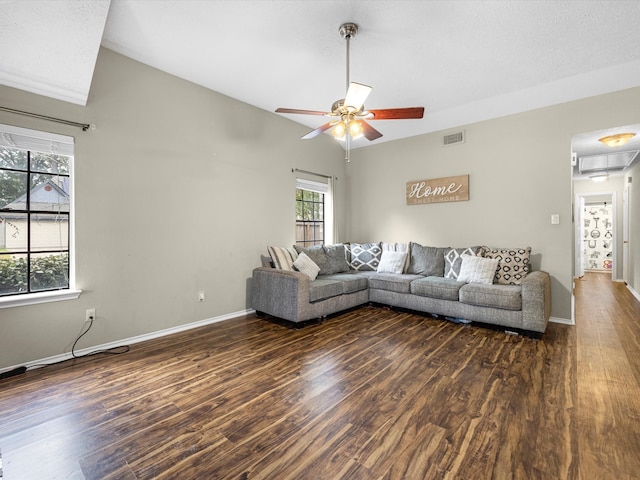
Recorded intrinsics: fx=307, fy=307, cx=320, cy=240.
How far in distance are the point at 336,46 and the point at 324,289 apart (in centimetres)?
264

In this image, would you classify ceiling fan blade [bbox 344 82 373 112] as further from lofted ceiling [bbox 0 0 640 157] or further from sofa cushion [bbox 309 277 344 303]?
sofa cushion [bbox 309 277 344 303]

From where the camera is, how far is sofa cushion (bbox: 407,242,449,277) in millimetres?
4461

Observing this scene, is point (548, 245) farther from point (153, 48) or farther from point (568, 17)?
point (153, 48)

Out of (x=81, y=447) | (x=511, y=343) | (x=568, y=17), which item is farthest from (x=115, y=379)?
(x=568, y=17)

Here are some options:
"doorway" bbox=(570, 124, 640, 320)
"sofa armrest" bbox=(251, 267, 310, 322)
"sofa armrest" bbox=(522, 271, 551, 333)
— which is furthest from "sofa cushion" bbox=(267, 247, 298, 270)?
"doorway" bbox=(570, 124, 640, 320)

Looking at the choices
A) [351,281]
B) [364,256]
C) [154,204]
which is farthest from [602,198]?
[154,204]

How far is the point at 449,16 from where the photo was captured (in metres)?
2.52

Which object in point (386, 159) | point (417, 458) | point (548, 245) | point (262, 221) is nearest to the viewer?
point (417, 458)

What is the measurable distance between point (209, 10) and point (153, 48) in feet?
2.90

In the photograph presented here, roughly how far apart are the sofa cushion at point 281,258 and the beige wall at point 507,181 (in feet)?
6.45

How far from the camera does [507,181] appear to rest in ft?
13.8

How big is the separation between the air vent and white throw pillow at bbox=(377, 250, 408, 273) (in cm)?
180

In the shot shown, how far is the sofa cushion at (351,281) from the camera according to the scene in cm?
418

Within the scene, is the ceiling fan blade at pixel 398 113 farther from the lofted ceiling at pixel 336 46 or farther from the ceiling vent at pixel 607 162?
the ceiling vent at pixel 607 162
